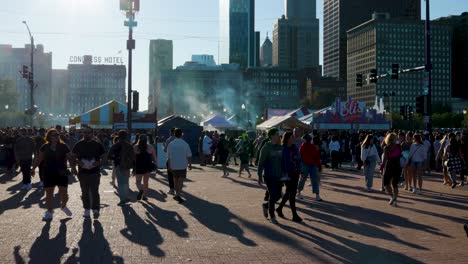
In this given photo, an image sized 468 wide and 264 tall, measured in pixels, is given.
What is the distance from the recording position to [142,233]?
29.8ft

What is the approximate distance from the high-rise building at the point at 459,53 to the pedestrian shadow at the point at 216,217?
15793 cm

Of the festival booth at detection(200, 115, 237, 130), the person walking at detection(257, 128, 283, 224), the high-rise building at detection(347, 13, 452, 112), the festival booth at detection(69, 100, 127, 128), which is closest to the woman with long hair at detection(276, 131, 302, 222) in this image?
the person walking at detection(257, 128, 283, 224)

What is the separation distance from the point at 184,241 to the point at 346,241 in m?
2.48

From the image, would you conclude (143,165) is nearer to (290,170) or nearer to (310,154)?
(310,154)

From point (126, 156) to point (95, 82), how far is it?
604 ft

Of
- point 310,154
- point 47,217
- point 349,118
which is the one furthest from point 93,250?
point 349,118

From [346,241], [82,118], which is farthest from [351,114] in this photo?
[346,241]

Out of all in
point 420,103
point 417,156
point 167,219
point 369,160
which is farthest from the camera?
point 420,103

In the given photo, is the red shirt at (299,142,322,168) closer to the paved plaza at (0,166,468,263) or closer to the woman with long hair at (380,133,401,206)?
the paved plaza at (0,166,468,263)

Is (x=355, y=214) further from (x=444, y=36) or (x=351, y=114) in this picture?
(x=444, y=36)

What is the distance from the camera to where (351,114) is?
3681 centimetres

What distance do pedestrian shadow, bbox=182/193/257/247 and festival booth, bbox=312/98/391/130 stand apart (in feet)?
77.9

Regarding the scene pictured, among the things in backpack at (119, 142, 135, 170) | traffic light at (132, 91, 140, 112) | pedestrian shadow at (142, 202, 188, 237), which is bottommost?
pedestrian shadow at (142, 202, 188, 237)

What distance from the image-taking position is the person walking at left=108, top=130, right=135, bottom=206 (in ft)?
40.9
